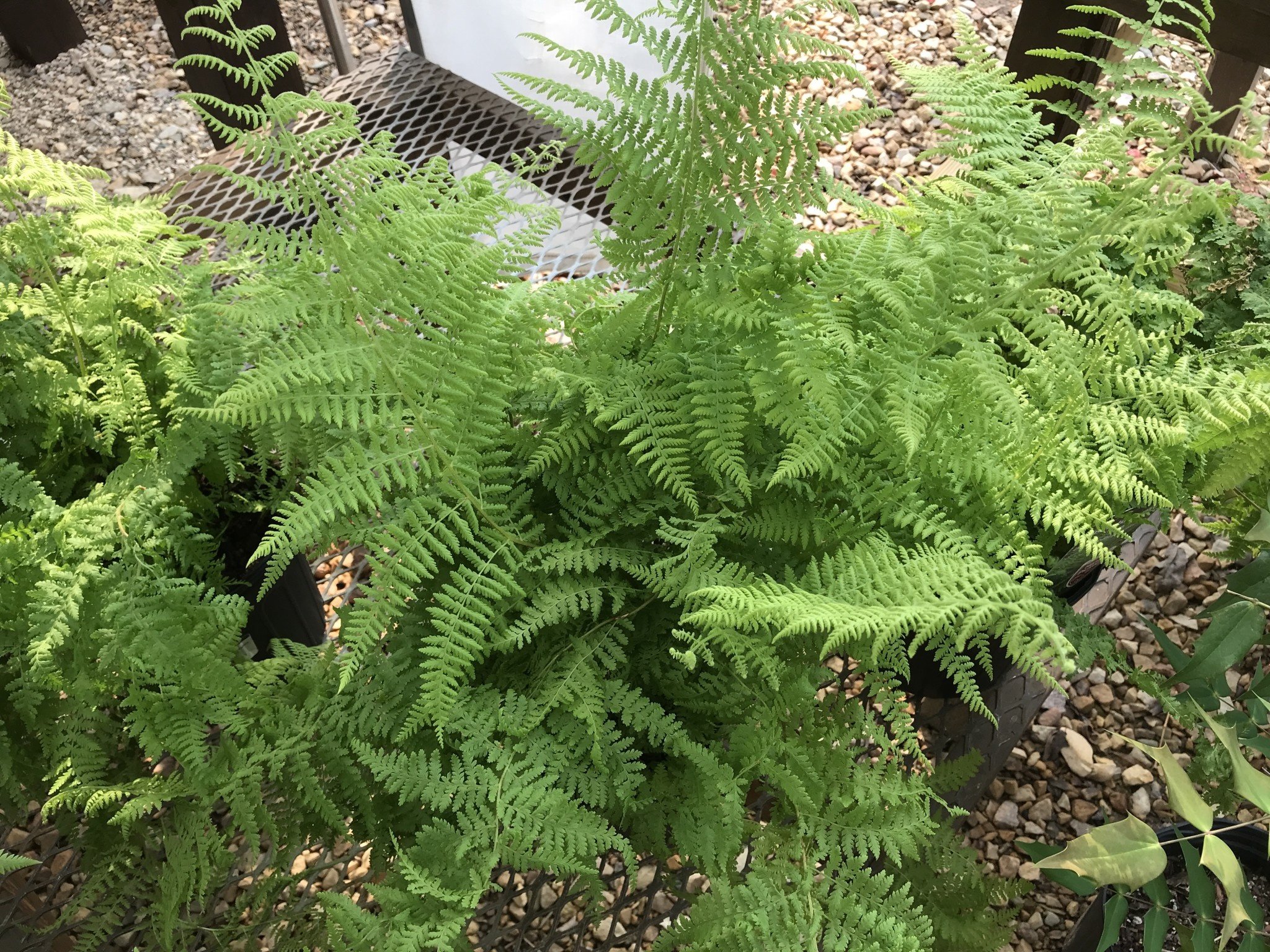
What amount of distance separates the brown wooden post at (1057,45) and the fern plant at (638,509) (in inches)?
29.2

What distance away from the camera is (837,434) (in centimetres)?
114

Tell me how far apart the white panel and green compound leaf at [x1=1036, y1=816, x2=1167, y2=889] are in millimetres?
1790

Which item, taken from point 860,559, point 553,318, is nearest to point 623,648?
point 860,559

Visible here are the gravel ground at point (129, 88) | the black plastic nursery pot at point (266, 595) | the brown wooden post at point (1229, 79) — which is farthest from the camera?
the gravel ground at point (129, 88)

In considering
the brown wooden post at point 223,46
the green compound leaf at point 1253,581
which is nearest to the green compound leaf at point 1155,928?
the green compound leaf at point 1253,581

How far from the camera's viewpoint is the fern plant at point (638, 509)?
1070 millimetres

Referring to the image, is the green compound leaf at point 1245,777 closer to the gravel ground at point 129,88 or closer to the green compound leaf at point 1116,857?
the green compound leaf at point 1116,857

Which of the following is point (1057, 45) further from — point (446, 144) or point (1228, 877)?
point (1228, 877)

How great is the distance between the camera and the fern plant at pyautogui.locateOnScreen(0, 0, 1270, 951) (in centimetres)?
107

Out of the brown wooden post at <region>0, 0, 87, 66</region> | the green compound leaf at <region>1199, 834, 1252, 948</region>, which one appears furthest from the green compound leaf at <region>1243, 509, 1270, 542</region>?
the brown wooden post at <region>0, 0, 87, 66</region>

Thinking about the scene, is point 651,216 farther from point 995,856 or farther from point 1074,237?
point 995,856

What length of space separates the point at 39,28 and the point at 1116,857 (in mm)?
4097

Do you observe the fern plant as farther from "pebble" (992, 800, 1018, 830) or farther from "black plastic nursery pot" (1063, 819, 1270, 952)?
"pebble" (992, 800, 1018, 830)

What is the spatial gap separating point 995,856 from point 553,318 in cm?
133
